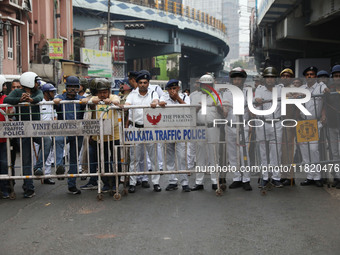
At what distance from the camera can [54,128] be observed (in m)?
7.89

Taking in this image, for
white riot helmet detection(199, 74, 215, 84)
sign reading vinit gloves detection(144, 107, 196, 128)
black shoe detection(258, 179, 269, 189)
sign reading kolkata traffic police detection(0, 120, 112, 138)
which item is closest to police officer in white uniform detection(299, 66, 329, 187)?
black shoe detection(258, 179, 269, 189)

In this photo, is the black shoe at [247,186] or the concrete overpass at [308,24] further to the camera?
the concrete overpass at [308,24]

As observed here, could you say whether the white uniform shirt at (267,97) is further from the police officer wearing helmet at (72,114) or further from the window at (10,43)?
the window at (10,43)

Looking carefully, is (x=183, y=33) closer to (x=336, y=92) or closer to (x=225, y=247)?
(x=336, y=92)

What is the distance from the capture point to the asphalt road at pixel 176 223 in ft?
16.4

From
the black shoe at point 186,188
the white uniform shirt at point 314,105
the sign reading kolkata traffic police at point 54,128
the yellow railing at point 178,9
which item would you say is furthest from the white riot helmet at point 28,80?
the yellow railing at point 178,9

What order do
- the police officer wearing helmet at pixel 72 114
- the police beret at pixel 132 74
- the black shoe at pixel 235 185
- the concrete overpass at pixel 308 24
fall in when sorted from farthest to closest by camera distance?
the concrete overpass at pixel 308 24 → the police beret at pixel 132 74 → the black shoe at pixel 235 185 → the police officer wearing helmet at pixel 72 114

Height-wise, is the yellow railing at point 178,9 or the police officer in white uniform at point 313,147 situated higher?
the yellow railing at point 178,9

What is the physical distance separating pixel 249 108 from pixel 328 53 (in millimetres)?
21029

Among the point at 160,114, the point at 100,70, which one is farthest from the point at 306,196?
the point at 100,70

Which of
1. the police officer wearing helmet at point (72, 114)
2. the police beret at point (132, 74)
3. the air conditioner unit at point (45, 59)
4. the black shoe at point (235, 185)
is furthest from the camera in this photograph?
the air conditioner unit at point (45, 59)

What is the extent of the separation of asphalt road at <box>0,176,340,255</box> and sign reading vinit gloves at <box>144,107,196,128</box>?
3.59ft

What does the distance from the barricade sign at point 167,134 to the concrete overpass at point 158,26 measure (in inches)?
1369

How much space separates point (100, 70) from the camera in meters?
38.0
